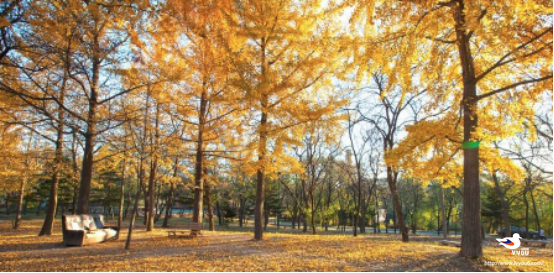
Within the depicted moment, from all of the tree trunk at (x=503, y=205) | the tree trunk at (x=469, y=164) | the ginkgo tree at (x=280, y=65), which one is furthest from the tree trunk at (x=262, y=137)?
the tree trunk at (x=503, y=205)

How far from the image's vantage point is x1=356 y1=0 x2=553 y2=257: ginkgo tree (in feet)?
18.4

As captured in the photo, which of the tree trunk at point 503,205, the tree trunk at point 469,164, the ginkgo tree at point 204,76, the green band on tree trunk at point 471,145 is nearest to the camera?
the tree trunk at point 469,164

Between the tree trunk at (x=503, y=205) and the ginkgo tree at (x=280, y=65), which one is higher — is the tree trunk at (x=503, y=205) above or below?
below

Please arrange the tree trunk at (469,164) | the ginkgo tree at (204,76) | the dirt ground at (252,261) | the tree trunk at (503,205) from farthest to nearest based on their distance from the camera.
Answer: the tree trunk at (503,205), the ginkgo tree at (204,76), the tree trunk at (469,164), the dirt ground at (252,261)

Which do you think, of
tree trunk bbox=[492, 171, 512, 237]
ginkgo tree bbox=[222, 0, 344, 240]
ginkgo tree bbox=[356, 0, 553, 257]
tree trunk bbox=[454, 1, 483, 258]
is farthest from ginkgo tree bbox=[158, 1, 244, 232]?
tree trunk bbox=[492, 171, 512, 237]

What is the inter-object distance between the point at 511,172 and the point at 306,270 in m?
5.26

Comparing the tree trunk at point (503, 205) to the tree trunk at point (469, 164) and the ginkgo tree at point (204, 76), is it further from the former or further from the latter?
the ginkgo tree at point (204, 76)

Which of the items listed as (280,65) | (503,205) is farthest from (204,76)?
(503,205)

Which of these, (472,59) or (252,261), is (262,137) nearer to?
(252,261)

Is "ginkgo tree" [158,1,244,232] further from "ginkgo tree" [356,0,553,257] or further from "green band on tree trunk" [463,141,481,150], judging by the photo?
"green band on tree trunk" [463,141,481,150]

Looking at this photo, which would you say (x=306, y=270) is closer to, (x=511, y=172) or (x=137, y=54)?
(x=511, y=172)

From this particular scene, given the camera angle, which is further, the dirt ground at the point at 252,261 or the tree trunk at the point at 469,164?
the tree trunk at the point at 469,164

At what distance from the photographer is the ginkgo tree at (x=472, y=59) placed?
5.61 meters

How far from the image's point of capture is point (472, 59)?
7.09 meters
